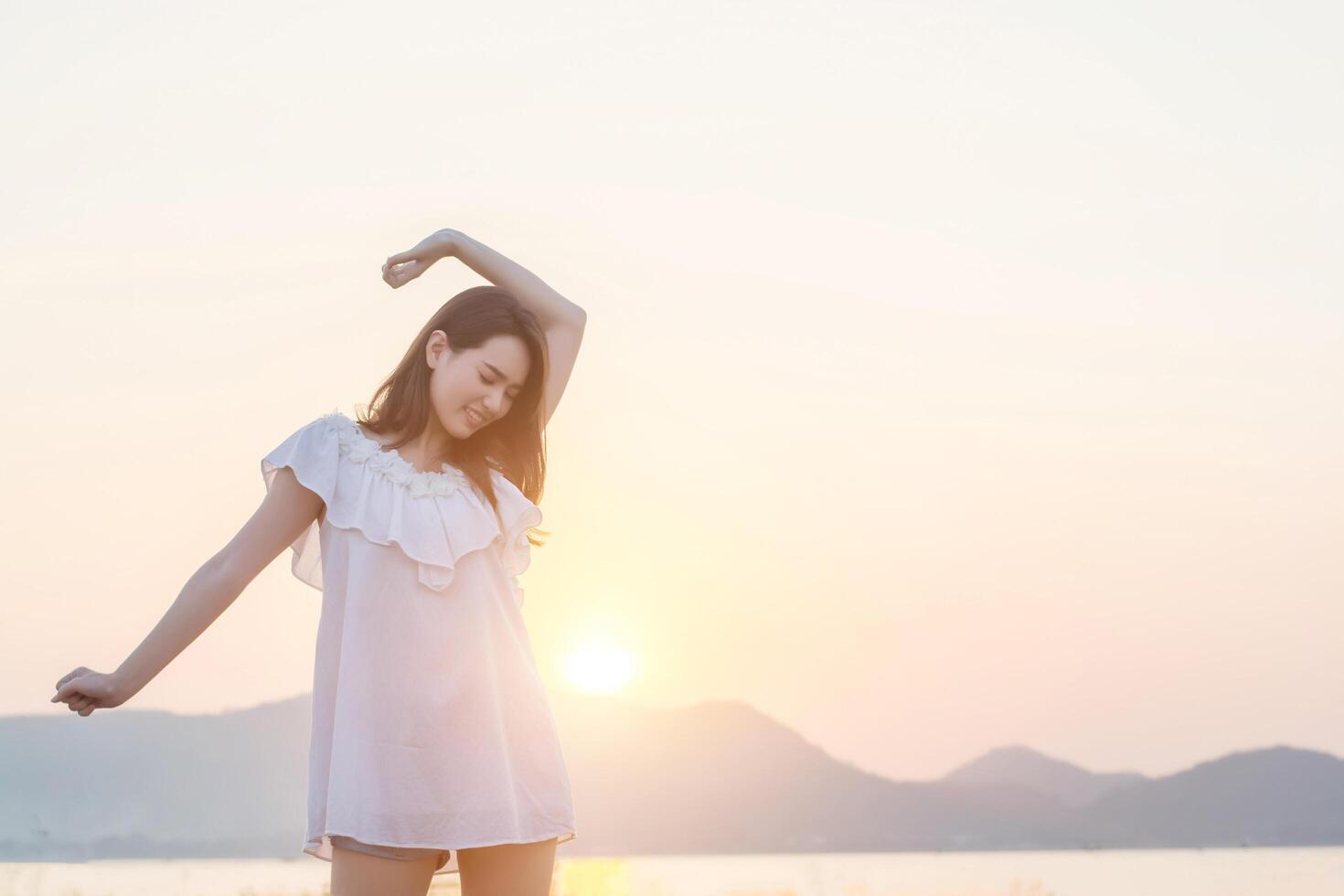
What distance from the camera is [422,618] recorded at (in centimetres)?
252

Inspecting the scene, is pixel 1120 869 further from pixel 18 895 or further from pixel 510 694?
pixel 510 694

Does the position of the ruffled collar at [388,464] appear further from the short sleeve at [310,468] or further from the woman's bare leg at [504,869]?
the woman's bare leg at [504,869]

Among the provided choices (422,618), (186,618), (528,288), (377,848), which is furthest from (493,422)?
(377,848)

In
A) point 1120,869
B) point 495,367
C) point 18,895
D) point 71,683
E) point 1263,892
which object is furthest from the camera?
point 1120,869

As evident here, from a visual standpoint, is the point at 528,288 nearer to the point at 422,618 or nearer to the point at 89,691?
the point at 422,618

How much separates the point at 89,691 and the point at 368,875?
553 mm

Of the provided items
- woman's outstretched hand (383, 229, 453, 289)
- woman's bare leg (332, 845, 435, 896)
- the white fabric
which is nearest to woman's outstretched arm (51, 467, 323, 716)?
the white fabric

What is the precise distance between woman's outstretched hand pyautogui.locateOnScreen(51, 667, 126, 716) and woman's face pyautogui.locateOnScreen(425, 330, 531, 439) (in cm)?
70

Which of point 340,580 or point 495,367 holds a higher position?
point 495,367

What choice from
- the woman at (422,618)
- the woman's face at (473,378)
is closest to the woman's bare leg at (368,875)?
the woman at (422,618)

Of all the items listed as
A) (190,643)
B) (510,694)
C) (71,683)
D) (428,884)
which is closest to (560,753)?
(510,694)

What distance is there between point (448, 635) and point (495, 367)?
0.47m

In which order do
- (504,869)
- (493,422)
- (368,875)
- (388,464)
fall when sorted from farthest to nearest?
(493,422) < (388,464) < (504,869) < (368,875)

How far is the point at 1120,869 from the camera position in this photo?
34594 mm
